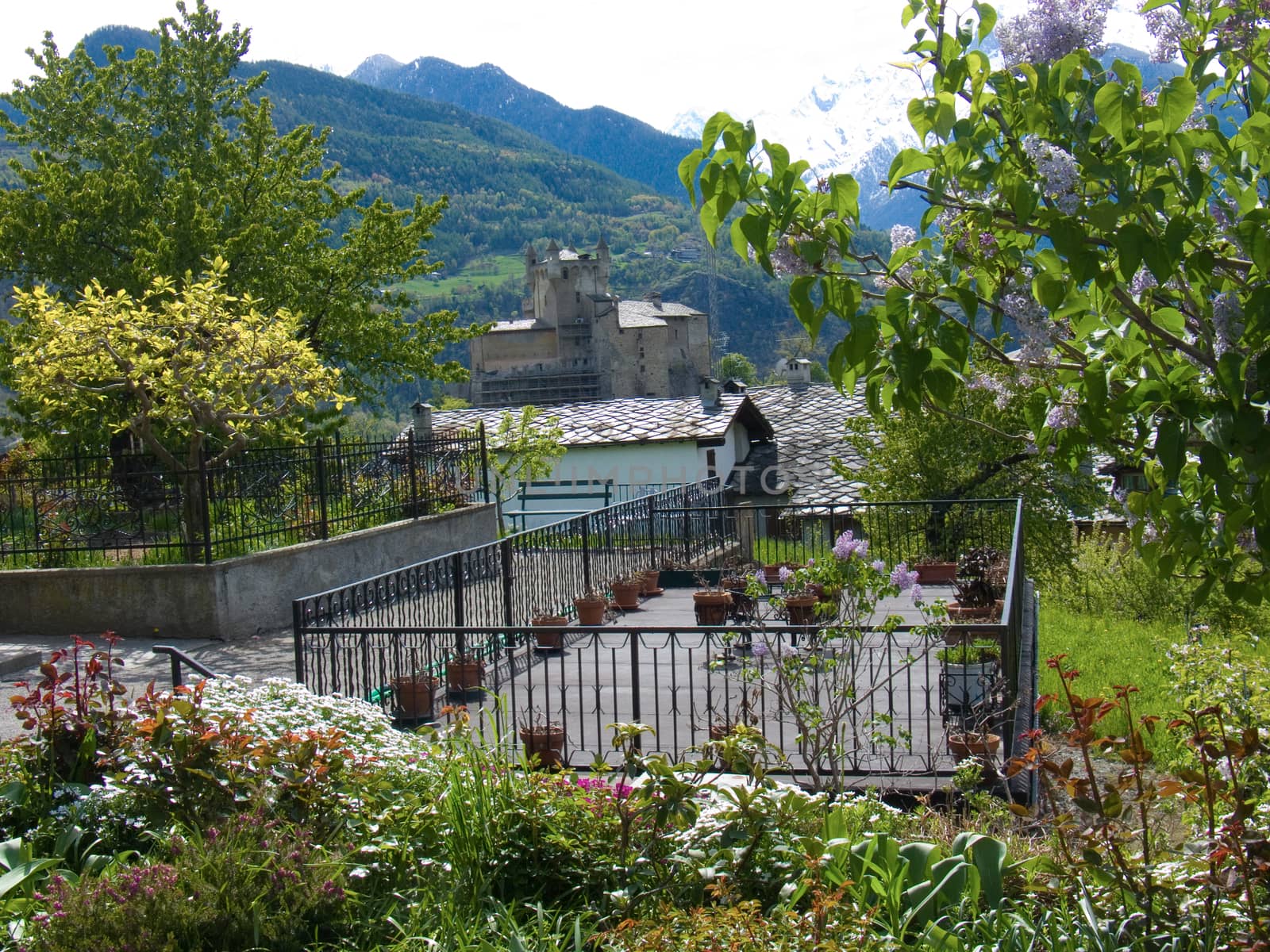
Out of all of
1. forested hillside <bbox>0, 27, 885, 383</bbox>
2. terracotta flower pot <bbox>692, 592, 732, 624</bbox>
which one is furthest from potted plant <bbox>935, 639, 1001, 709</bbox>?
forested hillside <bbox>0, 27, 885, 383</bbox>

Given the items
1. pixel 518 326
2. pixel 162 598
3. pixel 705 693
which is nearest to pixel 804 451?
pixel 162 598

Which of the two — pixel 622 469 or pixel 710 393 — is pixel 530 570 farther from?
pixel 710 393

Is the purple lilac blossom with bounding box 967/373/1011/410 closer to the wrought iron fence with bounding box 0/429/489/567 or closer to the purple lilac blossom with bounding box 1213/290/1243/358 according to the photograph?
the purple lilac blossom with bounding box 1213/290/1243/358

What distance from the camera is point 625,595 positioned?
13453 mm

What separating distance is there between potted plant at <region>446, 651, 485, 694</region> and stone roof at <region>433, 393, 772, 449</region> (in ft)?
74.8

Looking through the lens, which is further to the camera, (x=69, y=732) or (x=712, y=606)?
(x=712, y=606)

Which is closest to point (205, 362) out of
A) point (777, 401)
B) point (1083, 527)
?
point (1083, 527)

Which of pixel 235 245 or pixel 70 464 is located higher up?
pixel 235 245

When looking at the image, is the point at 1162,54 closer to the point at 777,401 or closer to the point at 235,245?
the point at 235,245

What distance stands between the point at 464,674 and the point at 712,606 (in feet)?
11.5

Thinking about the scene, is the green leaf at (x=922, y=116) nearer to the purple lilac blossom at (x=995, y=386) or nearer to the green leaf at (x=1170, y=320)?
the green leaf at (x=1170, y=320)

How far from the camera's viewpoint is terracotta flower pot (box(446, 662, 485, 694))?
9047mm

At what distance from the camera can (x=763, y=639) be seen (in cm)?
636

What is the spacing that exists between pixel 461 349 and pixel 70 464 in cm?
10168
